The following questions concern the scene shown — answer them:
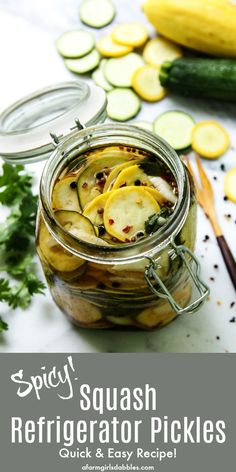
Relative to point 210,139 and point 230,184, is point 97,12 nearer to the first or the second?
point 210,139

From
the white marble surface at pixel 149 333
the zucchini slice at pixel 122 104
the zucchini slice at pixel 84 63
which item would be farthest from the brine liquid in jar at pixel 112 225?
the zucchini slice at pixel 84 63

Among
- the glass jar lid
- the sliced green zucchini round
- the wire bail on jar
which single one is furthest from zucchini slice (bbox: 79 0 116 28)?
the wire bail on jar

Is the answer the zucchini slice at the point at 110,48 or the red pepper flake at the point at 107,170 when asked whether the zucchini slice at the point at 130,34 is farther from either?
the red pepper flake at the point at 107,170

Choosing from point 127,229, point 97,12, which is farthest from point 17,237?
point 97,12

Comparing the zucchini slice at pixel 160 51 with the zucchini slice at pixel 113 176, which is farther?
the zucchini slice at pixel 160 51

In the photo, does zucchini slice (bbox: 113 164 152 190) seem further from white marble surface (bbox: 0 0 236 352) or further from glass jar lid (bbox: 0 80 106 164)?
white marble surface (bbox: 0 0 236 352)

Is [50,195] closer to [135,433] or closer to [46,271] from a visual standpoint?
[46,271]
